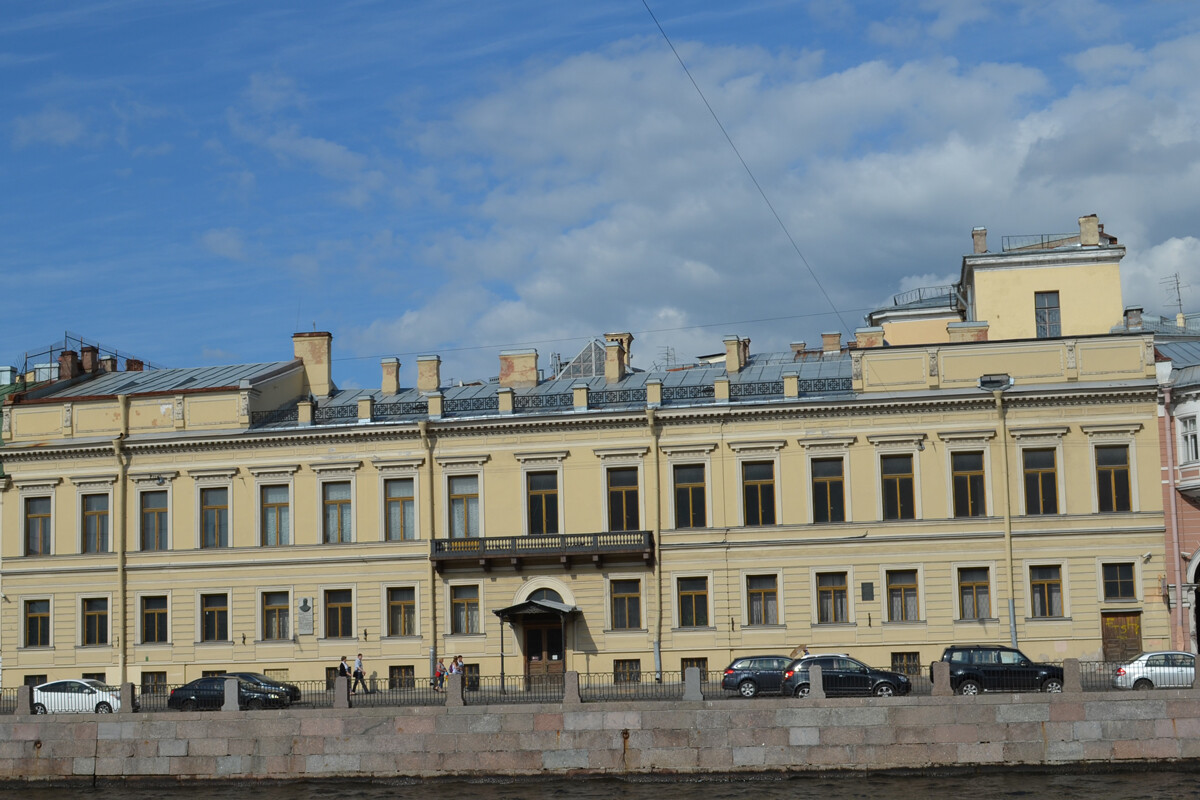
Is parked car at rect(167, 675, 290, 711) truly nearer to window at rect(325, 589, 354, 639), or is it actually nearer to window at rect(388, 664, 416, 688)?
window at rect(388, 664, 416, 688)

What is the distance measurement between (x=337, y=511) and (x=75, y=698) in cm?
1051

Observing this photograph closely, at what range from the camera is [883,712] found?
31.4 metres

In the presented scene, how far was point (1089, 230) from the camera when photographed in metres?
48.5

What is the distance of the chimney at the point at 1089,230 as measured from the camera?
4847cm

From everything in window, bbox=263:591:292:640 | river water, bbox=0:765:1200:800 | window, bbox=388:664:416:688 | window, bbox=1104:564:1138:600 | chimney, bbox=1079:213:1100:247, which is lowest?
river water, bbox=0:765:1200:800

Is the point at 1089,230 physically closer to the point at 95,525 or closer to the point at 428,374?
the point at 428,374

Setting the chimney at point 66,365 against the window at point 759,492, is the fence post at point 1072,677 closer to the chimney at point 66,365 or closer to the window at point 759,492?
the window at point 759,492

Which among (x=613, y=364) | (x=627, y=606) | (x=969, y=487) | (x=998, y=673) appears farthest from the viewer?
(x=613, y=364)

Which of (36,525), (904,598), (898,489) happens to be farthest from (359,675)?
(898,489)

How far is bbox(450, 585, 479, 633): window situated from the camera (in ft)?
Result: 144

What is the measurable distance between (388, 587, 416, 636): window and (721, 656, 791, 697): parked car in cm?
1217

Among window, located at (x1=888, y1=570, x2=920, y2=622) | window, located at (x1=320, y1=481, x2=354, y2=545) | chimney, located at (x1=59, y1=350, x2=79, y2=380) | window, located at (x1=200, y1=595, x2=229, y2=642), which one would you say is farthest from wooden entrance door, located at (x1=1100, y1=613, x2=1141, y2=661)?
chimney, located at (x1=59, y1=350, x2=79, y2=380)

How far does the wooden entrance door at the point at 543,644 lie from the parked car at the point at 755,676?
875cm

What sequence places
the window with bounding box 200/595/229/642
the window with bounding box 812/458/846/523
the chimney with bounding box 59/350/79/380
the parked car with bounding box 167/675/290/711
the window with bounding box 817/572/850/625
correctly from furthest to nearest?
1. the chimney with bounding box 59/350/79/380
2. the window with bounding box 200/595/229/642
3. the window with bounding box 812/458/846/523
4. the window with bounding box 817/572/850/625
5. the parked car with bounding box 167/675/290/711
